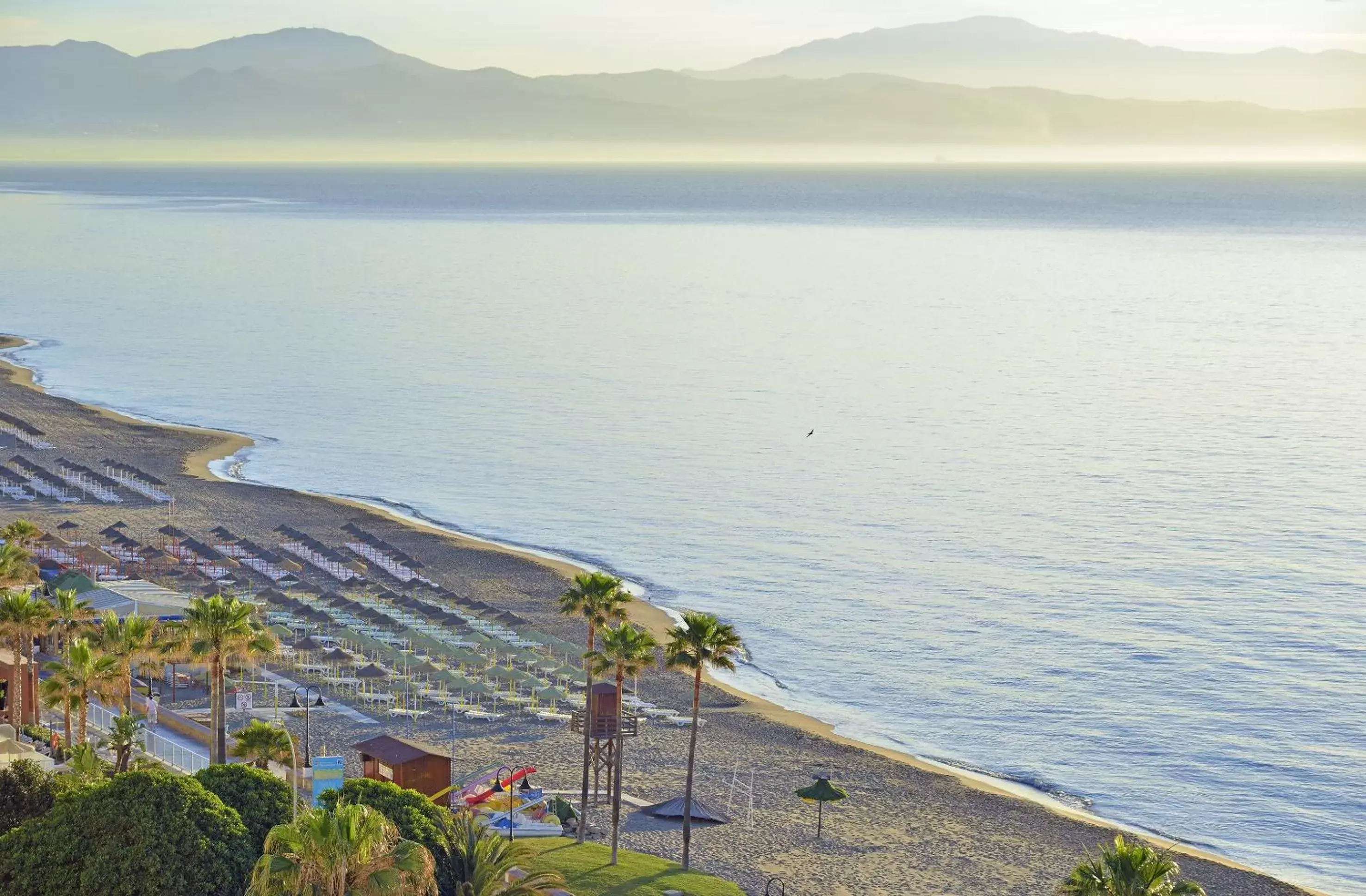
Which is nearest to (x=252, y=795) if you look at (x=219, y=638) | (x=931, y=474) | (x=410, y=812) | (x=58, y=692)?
(x=410, y=812)

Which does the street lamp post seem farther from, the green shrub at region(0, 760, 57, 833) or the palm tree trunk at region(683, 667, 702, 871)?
the palm tree trunk at region(683, 667, 702, 871)

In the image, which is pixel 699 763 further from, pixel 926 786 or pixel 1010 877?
pixel 1010 877

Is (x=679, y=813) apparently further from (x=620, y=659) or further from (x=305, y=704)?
(x=305, y=704)

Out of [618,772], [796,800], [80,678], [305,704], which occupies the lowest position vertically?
[796,800]

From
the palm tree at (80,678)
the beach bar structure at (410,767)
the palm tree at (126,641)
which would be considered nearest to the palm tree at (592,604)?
the beach bar structure at (410,767)

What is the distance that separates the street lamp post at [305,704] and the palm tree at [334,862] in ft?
42.5

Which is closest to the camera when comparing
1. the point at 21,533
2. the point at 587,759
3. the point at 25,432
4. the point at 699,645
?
the point at 699,645

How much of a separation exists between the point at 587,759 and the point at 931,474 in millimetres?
46026

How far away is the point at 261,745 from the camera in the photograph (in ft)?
101

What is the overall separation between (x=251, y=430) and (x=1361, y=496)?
56117 mm

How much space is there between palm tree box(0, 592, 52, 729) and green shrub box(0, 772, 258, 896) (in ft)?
35.1

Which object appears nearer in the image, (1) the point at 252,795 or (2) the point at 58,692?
(1) the point at 252,795

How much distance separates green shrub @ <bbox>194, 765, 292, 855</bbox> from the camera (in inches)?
1008

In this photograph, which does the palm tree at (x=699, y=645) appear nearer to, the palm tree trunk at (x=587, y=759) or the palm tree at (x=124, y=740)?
the palm tree trunk at (x=587, y=759)
